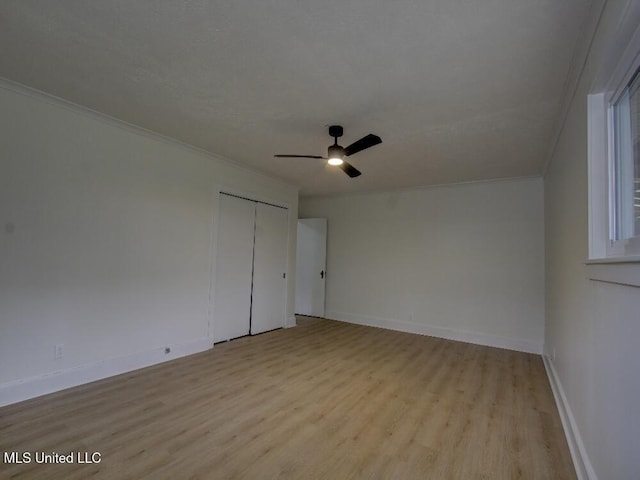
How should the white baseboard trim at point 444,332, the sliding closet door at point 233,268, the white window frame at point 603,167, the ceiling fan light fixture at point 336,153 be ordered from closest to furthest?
the white window frame at point 603,167 → the ceiling fan light fixture at point 336,153 → the sliding closet door at point 233,268 → the white baseboard trim at point 444,332

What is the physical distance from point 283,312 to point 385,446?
11.3 ft

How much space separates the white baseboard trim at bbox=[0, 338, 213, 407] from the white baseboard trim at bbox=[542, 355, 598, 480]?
3677 mm

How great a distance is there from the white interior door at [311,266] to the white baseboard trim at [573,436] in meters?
4.02

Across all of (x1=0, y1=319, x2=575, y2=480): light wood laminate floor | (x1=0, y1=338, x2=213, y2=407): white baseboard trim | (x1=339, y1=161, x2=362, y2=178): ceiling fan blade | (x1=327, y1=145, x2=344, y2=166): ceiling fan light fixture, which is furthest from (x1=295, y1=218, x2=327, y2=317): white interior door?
(x1=327, y1=145, x2=344, y2=166): ceiling fan light fixture

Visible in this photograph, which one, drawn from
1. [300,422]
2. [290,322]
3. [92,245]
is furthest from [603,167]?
[290,322]

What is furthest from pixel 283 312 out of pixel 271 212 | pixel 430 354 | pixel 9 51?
pixel 9 51

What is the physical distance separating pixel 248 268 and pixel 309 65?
3205 millimetres

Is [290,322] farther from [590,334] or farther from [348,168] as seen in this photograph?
[590,334]

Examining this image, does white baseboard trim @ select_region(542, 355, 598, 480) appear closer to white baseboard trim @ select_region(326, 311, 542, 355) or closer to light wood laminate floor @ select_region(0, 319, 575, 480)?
light wood laminate floor @ select_region(0, 319, 575, 480)

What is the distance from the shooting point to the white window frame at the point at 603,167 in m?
1.51

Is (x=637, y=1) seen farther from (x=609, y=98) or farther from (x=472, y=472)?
(x=472, y=472)

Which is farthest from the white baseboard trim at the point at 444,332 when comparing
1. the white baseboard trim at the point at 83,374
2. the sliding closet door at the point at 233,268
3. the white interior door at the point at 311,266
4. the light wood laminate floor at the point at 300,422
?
the white baseboard trim at the point at 83,374

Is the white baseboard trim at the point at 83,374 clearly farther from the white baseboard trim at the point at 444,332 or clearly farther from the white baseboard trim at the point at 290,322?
the white baseboard trim at the point at 444,332

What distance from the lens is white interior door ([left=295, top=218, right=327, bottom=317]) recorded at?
629 cm
